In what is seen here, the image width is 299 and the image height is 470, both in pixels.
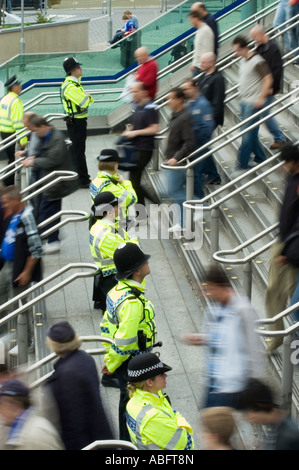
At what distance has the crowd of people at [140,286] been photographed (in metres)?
5.65

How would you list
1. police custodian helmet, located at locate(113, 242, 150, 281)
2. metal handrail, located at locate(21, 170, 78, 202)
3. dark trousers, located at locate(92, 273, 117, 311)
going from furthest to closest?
1. metal handrail, located at locate(21, 170, 78, 202)
2. dark trousers, located at locate(92, 273, 117, 311)
3. police custodian helmet, located at locate(113, 242, 150, 281)

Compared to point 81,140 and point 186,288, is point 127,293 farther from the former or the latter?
point 81,140

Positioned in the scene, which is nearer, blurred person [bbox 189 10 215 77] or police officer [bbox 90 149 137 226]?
police officer [bbox 90 149 137 226]

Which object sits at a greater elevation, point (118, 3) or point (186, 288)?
point (186, 288)

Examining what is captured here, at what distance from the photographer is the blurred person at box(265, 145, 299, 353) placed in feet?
25.6

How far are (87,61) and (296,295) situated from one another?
9.13 metres

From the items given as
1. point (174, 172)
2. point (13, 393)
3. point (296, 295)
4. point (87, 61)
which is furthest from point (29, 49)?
point (13, 393)

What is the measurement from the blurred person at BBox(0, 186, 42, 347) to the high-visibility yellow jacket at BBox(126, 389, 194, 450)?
2942 mm

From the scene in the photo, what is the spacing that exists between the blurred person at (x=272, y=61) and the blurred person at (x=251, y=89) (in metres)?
0.16

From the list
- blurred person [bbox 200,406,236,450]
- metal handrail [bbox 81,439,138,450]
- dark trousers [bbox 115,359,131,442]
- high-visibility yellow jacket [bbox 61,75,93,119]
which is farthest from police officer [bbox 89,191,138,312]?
high-visibility yellow jacket [bbox 61,75,93,119]

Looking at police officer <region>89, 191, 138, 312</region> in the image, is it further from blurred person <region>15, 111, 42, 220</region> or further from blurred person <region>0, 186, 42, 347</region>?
blurred person <region>15, 111, 42, 220</region>

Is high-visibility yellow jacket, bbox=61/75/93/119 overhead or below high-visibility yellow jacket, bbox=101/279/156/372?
below

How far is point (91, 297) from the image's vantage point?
978 centimetres
